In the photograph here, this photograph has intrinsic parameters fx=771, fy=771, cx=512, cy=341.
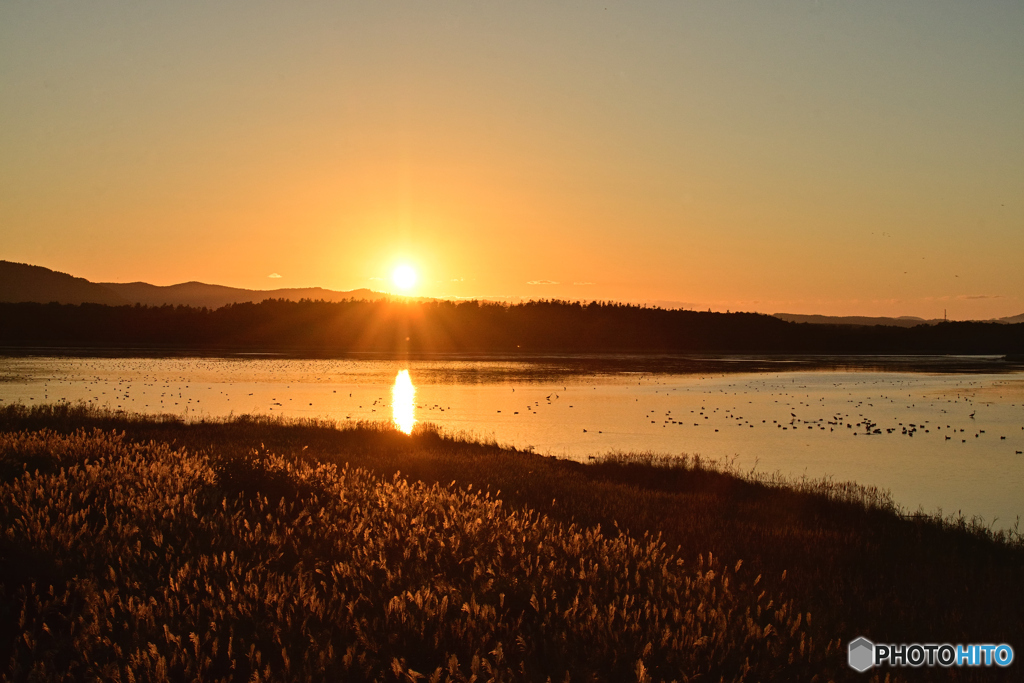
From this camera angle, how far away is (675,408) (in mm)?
39906

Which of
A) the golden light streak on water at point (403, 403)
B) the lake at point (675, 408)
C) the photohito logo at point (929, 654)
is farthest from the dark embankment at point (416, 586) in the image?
the golden light streak on water at point (403, 403)

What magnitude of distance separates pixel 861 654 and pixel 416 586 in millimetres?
3730

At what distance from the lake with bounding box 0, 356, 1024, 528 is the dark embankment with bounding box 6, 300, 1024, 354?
187 feet

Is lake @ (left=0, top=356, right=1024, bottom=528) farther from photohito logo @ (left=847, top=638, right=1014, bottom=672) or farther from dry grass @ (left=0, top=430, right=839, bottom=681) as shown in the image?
dry grass @ (left=0, top=430, right=839, bottom=681)

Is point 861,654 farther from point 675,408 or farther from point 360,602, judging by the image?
point 675,408

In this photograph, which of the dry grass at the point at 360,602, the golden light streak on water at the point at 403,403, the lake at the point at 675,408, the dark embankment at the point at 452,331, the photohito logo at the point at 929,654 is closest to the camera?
the dry grass at the point at 360,602

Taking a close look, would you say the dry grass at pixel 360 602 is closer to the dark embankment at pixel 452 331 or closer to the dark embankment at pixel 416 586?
the dark embankment at pixel 416 586

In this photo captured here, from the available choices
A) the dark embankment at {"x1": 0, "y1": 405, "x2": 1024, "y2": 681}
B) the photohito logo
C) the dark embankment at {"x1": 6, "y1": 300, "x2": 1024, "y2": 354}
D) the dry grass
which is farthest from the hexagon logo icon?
the dark embankment at {"x1": 6, "y1": 300, "x2": 1024, "y2": 354}

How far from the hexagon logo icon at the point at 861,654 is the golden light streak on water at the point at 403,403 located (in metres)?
20.2

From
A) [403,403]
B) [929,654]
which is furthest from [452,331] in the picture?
[929,654]

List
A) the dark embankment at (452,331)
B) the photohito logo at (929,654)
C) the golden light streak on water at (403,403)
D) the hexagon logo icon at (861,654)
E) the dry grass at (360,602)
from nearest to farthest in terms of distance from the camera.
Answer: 1. the dry grass at (360,602)
2. the hexagon logo icon at (861,654)
3. the photohito logo at (929,654)
4. the golden light streak on water at (403,403)
5. the dark embankment at (452,331)

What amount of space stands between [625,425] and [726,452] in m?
7.35

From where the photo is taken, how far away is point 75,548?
729 centimetres

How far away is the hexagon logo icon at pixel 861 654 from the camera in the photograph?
610cm
